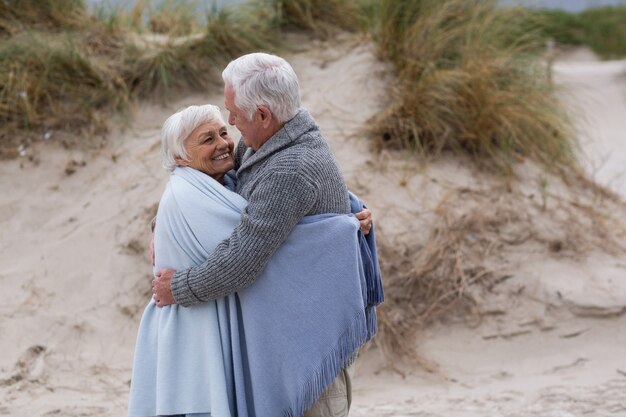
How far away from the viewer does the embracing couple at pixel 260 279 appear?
285 centimetres

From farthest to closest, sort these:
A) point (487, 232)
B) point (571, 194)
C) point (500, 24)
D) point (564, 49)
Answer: point (564, 49) → point (500, 24) → point (571, 194) → point (487, 232)

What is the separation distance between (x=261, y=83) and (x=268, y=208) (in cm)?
38

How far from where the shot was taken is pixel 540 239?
19.9 ft

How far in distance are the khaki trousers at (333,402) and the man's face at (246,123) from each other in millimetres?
792

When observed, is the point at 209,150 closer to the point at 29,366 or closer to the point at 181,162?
the point at 181,162

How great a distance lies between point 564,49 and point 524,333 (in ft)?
49.3

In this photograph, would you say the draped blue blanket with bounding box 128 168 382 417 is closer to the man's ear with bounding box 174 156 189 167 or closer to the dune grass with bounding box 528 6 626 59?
the man's ear with bounding box 174 156 189 167

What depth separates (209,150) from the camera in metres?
3.04

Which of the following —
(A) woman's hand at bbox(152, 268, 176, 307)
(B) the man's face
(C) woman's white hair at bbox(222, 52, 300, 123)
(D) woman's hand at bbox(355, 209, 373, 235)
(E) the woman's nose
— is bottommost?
(A) woman's hand at bbox(152, 268, 176, 307)

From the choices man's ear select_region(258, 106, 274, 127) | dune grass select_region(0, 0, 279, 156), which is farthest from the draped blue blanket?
dune grass select_region(0, 0, 279, 156)

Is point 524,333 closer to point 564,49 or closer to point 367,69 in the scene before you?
point 367,69

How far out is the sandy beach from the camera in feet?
16.8

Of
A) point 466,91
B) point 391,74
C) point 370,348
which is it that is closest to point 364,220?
point 370,348

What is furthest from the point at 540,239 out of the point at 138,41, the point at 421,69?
the point at 138,41
